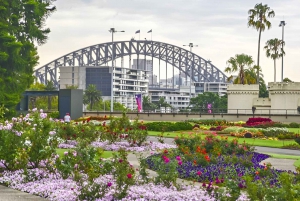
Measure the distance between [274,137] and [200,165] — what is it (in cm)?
2152

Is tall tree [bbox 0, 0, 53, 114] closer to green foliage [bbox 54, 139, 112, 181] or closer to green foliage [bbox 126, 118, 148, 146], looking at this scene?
green foliage [bbox 126, 118, 148, 146]

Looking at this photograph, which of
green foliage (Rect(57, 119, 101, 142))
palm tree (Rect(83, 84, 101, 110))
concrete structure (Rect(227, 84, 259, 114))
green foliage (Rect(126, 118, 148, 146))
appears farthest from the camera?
palm tree (Rect(83, 84, 101, 110))

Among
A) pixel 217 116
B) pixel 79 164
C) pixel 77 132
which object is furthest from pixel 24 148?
pixel 217 116

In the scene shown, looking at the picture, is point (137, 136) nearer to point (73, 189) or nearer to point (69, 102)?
point (73, 189)

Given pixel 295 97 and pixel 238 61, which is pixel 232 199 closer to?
pixel 295 97

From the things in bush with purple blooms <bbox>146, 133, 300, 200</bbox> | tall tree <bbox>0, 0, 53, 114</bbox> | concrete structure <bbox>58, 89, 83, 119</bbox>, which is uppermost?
tall tree <bbox>0, 0, 53, 114</bbox>

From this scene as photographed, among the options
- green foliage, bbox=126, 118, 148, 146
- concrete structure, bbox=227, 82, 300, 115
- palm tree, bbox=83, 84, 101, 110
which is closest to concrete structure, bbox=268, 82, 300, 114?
concrete structure, bbox=227, 82, 300, 115

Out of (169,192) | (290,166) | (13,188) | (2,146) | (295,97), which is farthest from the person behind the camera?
(295,97)

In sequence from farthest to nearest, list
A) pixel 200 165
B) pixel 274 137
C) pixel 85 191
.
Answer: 1. pixel 274 137
2. pixel 200 165
3. pixel 85 191

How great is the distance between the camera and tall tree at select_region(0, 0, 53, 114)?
184ft

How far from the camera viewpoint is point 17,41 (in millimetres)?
59625

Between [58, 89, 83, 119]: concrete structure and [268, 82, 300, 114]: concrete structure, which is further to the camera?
[268, 82, 300, 114]: concrete structure

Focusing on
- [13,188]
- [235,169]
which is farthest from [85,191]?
[235,169]

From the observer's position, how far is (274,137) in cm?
4000
